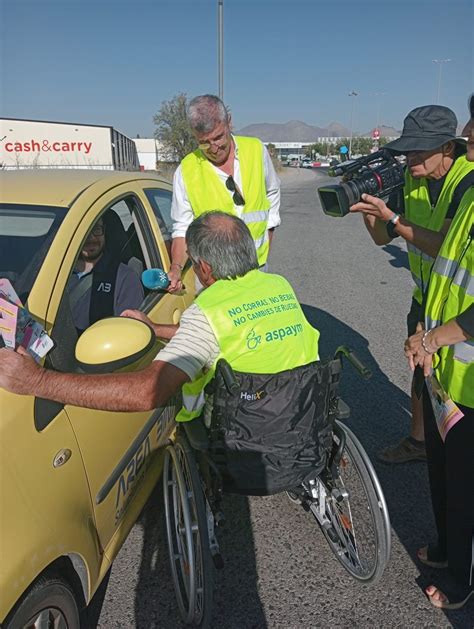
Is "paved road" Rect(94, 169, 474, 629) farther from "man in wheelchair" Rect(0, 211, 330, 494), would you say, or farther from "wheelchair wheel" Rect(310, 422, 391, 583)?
"man in wheelchair" Rect(0, 211, 330, 494)

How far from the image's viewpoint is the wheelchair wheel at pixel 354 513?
6.18 ft

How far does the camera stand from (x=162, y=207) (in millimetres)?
3176

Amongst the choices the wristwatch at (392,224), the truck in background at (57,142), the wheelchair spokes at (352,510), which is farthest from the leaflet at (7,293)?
the truck in background at (57,142)

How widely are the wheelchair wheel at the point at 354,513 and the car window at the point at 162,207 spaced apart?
166 cm

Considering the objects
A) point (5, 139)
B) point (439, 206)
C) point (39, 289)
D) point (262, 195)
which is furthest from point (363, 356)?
point (5, 139)

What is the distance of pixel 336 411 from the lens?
1.91m

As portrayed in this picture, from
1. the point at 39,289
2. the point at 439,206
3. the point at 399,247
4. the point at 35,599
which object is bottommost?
the point at 399,247

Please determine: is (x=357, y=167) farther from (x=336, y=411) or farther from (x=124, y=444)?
(x=124, y=444)

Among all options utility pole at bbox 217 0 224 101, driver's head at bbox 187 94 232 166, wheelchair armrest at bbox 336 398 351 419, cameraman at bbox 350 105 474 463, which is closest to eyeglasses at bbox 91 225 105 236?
driver's head at bbox 187 94 232 166

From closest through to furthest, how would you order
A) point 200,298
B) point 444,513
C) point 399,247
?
1. point 200,298
2. point 444,513
3. point 399,247

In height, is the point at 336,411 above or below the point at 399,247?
above

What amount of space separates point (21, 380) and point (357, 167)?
178 centimetres

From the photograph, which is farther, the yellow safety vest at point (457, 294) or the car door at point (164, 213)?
the car door at point (164, 213)

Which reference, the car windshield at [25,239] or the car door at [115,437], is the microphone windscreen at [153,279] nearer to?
the car door at [115,437]
